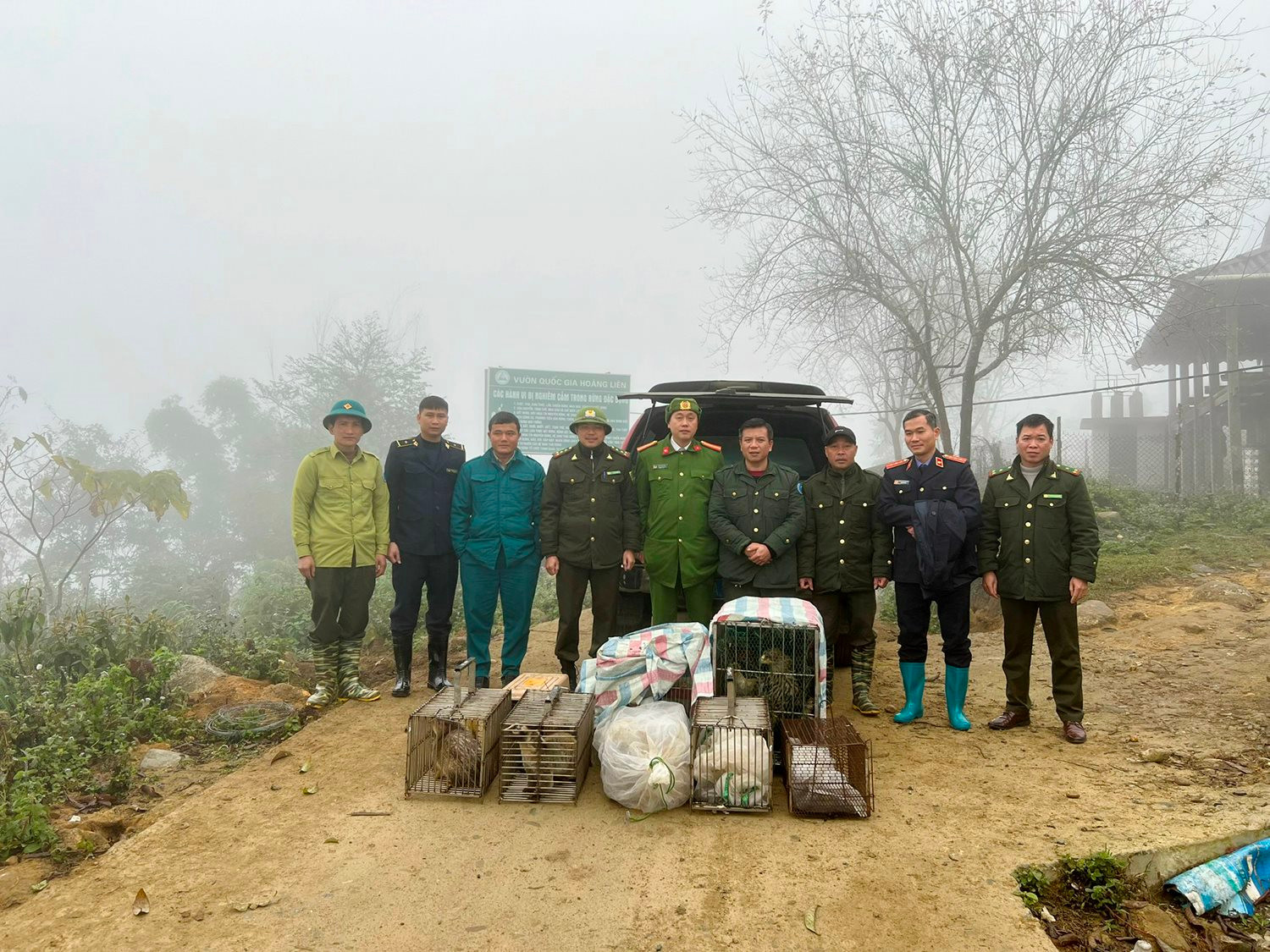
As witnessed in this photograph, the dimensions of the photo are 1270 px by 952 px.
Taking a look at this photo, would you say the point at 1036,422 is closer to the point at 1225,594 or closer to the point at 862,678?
the point at 862,678

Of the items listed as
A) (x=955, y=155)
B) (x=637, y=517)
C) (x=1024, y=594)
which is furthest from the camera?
(x=955, y=155)

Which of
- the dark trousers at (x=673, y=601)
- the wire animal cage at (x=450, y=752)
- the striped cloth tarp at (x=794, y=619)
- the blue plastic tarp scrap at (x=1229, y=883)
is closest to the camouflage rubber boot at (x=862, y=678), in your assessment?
the striped cloth tarp at (x=794, y=619)

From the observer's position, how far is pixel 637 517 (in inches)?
192

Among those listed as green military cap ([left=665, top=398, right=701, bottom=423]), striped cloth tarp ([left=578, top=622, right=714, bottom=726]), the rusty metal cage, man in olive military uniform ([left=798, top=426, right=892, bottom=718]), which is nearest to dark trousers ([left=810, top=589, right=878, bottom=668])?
man in olive military uniform ([left=798, top=426, right=892, bottom=718])

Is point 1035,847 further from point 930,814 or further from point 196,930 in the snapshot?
point 196,930

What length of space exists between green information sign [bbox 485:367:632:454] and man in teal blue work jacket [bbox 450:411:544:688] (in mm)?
11332

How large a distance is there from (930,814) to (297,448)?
1169 inches

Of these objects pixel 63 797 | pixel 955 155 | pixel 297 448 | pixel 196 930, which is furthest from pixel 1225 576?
pixel 297 448

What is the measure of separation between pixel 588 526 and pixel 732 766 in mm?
1944

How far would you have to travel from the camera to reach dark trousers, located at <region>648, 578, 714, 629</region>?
472cm

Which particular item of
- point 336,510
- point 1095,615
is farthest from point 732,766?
point 1095,615

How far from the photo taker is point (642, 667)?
394cm

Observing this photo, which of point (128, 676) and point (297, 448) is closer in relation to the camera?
point (128, 676)

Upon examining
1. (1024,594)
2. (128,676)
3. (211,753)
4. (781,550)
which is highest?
(781,550)
